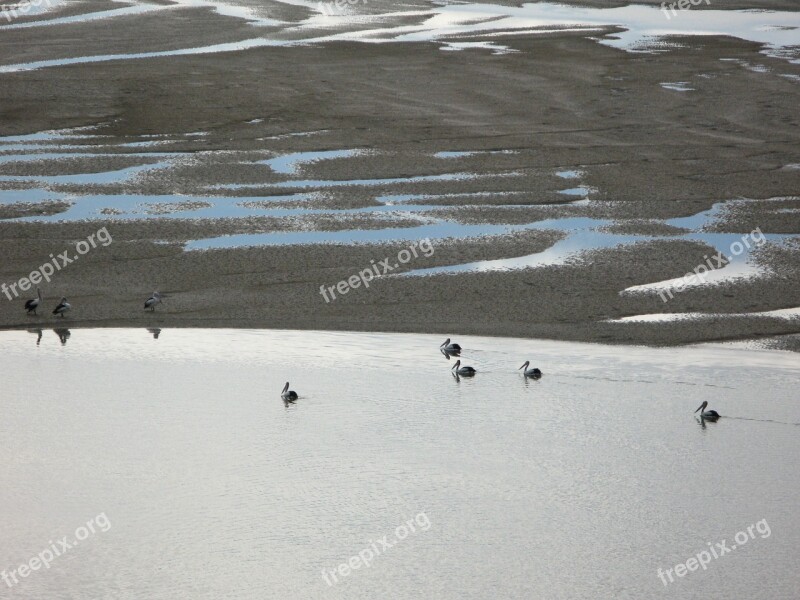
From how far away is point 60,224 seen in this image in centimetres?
1847

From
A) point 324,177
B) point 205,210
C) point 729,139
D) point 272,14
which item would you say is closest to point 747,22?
point 272,14

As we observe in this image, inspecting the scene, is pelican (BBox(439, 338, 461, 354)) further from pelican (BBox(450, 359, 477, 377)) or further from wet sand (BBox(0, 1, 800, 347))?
wet sand (BBox(0, 1, 800, 347))

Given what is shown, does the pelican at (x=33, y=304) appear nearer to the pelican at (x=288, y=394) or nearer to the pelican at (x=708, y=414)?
the pelican at (x=288, y=394)

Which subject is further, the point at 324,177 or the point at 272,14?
the point at 272,14

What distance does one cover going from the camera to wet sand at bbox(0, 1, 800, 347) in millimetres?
15516

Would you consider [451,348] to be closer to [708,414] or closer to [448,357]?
[448,357]

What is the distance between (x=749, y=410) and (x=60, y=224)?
35.6ft

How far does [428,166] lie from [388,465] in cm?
1223

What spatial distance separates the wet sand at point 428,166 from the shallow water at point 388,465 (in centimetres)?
114

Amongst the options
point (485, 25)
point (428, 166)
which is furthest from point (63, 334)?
point (485, 25)

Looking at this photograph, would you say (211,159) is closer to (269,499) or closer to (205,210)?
(205,210)

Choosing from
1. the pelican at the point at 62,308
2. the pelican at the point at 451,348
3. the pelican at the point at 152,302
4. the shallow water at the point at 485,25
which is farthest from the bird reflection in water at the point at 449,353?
the shallow water at the point at 485,25

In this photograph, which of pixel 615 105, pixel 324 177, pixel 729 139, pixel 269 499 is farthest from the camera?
pixel 615 105

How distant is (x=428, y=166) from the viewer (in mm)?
22406
